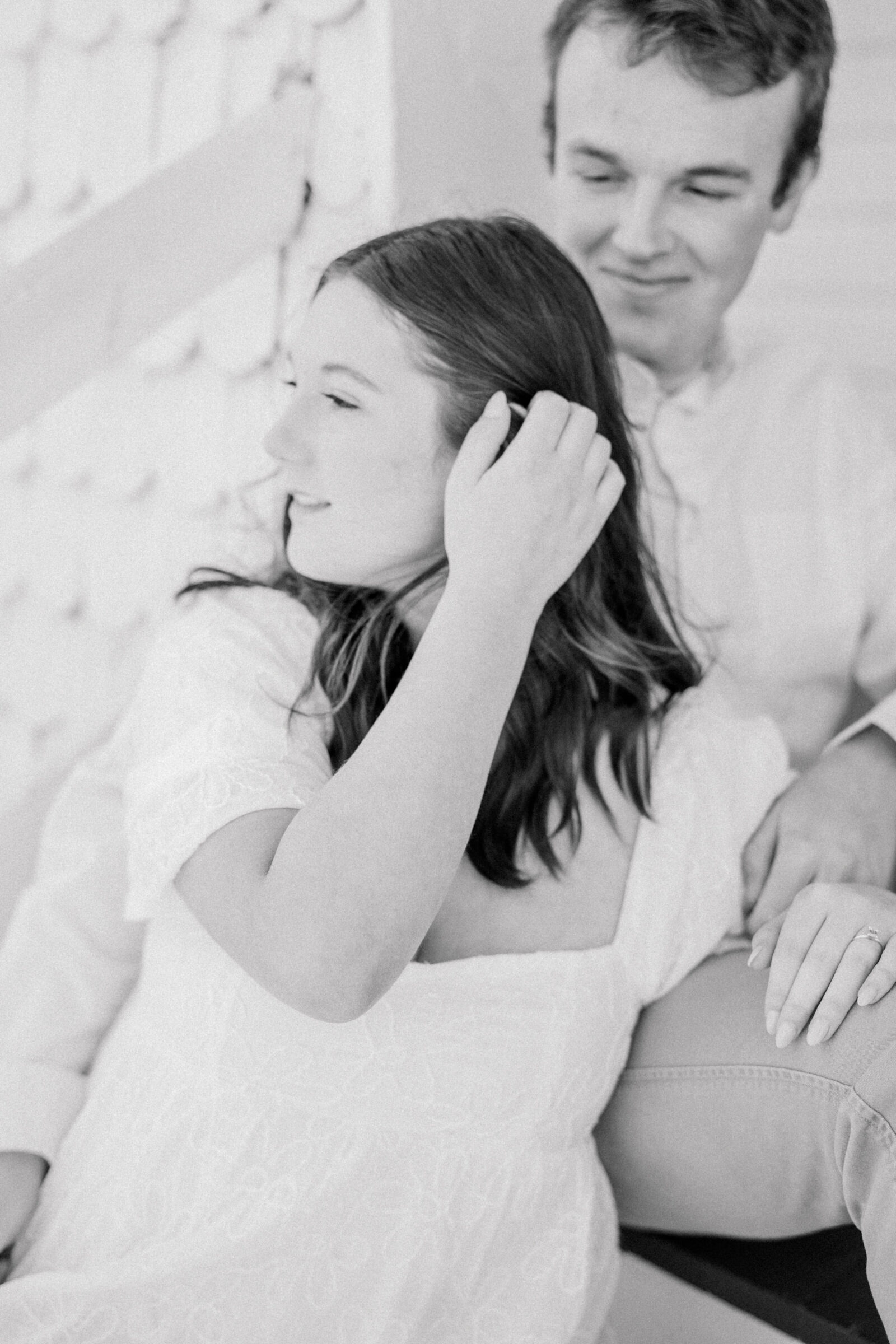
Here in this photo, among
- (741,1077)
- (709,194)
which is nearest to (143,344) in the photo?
(709,194)

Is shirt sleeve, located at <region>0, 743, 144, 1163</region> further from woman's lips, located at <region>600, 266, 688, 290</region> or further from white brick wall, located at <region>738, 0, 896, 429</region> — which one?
white brick wall, located at <region>738, 0, 896, 429</region>

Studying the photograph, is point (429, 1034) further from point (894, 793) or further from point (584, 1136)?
point (894, 793)

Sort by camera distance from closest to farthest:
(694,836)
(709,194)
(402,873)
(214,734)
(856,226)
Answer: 1. (402,873)
2. (214,734)
3. (694,836)
4. (709,194)
5. (856,226)

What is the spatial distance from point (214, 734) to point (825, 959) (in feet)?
2.05

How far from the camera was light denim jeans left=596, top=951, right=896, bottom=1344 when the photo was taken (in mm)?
1260

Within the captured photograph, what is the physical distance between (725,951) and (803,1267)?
0.35 m

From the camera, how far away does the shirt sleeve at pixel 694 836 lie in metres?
1.46

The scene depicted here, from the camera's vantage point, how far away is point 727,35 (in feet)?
5.94

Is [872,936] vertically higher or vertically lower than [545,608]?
lower

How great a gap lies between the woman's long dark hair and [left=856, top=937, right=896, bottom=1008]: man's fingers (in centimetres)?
29

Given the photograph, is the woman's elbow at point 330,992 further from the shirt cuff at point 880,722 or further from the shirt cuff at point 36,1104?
the shirt cuff at point 880,722

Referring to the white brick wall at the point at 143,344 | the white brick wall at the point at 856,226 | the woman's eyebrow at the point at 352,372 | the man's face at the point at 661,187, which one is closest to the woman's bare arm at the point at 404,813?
the woman's eyebrow at the point at 352,372

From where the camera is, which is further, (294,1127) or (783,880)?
(783,880)

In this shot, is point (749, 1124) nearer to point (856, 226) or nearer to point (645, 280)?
point (645, 280)
